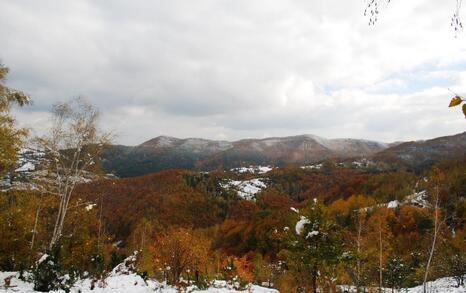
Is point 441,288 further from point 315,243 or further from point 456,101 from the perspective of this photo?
point 456,101

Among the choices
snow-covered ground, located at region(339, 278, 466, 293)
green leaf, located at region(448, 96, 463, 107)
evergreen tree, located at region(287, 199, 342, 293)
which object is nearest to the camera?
green leaf, located at region(448, 96, 463, 107)

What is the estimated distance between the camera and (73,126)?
77.9 feet

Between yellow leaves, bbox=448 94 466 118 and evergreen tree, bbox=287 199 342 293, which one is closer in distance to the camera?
yellow leaves, bbox=448 94 466 118

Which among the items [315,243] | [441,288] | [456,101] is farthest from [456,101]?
[441,288]

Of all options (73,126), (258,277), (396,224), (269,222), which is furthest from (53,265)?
(269,222)

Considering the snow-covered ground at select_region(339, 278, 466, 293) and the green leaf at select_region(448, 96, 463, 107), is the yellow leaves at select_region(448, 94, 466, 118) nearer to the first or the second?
the green leaf at select_region(448, 96, 463, 107)

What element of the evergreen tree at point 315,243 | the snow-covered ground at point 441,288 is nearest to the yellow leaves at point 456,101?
the evergreen tree at point 315,243

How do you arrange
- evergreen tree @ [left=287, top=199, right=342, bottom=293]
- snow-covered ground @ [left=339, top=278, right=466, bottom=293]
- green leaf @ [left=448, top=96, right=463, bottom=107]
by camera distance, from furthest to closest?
1. snow-covered ground @ [left=339, top=278, right=466, bottom=293]
2. evergreen tree @ [left=287, top=199, right=342, bottom=293]
3. green leaf @ [left=448, top=96, right=463, bottom=107]

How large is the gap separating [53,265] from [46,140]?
29.3 feet

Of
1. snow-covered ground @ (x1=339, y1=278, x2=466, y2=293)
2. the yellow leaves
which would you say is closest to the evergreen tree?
the yellow leaves

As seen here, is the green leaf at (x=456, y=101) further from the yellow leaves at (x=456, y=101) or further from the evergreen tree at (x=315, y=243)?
the evergreen tree at (x=315, y=243)

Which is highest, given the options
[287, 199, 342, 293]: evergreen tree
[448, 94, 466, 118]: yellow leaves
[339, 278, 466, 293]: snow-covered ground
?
[448, 94, 466, 118]: yellow leaves

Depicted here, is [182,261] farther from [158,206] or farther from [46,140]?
[158,206]

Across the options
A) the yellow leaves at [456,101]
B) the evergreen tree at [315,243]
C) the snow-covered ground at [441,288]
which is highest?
the yellow leaves at [456,101]
